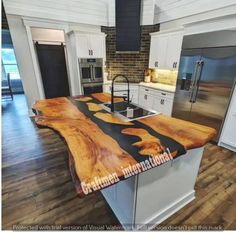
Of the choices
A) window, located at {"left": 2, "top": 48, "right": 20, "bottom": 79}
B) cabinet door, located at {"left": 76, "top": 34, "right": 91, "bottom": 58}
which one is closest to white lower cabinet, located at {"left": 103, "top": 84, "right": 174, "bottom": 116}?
cabinet door, located at {"left": 76, "top": 34, "right": 91, "bottom": 58}

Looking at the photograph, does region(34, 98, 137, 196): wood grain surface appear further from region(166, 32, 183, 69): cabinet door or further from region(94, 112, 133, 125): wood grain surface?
region(166, 32, 183, 69): cabinet door

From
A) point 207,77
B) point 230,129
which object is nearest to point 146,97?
point 207,77

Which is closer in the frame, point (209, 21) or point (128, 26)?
point (209, 21)

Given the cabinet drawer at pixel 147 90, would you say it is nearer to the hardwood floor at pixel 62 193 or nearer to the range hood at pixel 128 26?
the range hood at pixel 128 26

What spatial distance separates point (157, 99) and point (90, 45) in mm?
2268

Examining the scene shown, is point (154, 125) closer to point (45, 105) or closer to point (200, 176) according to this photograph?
point (200, 176)

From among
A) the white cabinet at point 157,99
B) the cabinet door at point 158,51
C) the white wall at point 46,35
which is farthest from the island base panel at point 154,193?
the white wall at point 46,35

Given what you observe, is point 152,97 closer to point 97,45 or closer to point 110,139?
point 97,45

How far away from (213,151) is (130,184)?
223 centimetres

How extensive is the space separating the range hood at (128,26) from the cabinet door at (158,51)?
1.34 ft

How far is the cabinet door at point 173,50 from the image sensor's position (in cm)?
343

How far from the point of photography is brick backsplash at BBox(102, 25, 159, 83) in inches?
168

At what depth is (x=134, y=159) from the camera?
1.05 m

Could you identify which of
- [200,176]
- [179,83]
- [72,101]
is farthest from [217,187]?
[72,101]
